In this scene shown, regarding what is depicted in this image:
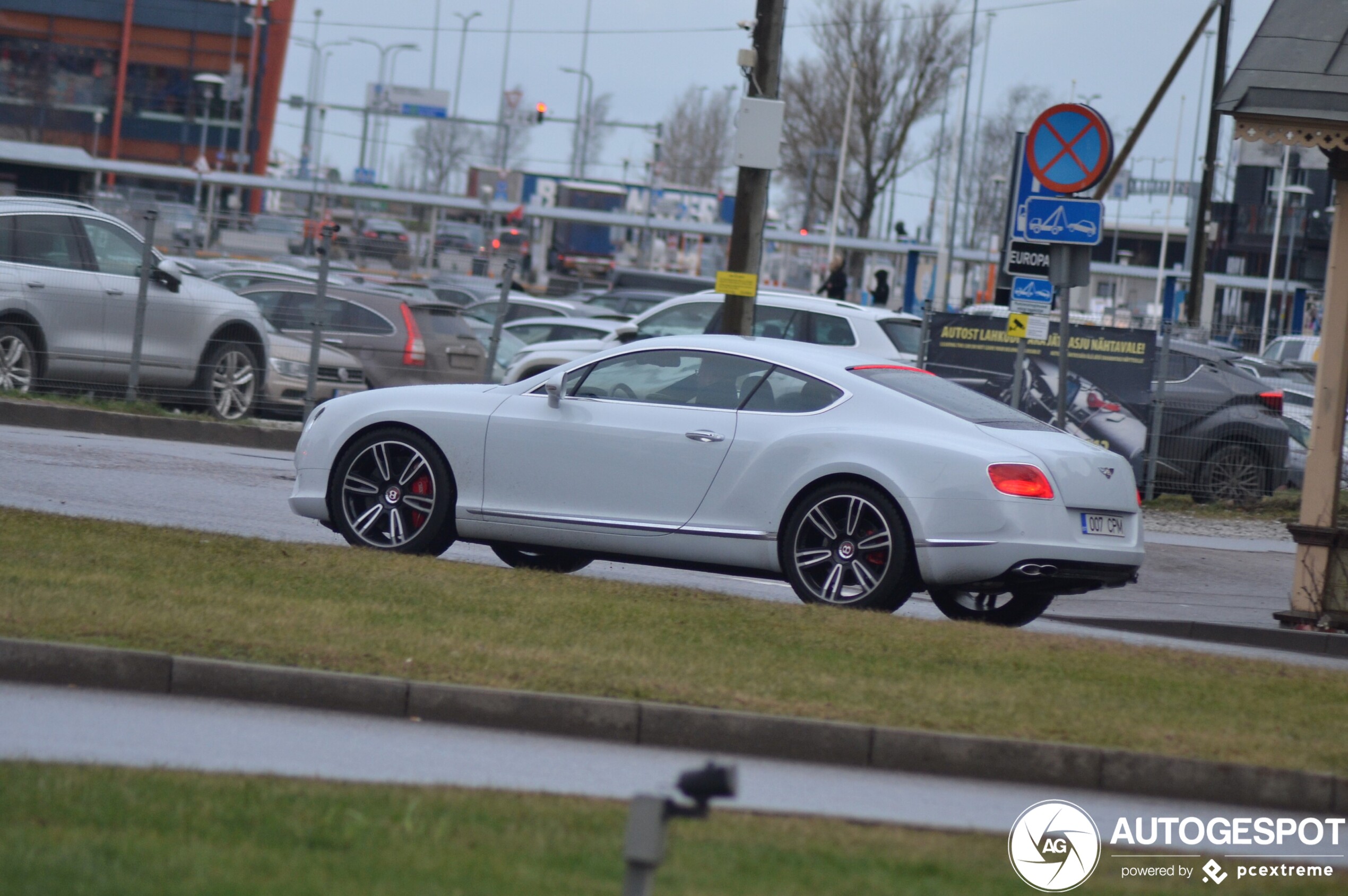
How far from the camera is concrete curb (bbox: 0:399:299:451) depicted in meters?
16.2

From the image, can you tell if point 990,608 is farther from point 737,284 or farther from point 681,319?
point 681,319

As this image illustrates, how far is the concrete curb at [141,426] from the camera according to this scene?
53.2 ft

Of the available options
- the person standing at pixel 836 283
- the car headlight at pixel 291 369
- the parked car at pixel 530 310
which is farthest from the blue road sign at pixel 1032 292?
the person standing at pixel 836 283

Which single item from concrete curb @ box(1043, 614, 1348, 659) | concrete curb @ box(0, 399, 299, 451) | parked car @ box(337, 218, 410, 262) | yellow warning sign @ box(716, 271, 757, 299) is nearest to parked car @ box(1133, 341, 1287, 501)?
yellow warning sign @ box(716, 271, 757, 299)

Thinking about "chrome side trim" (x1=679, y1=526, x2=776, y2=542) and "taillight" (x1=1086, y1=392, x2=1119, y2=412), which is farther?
"taillight" (x1=1086, y1=392, x2=1119, y2=412)

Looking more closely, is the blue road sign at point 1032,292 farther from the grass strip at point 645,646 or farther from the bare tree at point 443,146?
the bare tree at point 443,146

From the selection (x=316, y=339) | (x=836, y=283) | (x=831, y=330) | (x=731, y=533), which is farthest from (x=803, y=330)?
(x=836, y=283)

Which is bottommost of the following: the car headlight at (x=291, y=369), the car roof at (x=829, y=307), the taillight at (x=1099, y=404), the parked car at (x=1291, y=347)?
the car headlight at (x=291, y=369)

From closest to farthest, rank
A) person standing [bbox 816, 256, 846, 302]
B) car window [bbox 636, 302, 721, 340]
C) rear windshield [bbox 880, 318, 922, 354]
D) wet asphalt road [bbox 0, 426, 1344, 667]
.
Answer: wet asphalt road [bbox 0, 426, 1344, 667] < rear windshield [bbox 880, 318, 922, 354] < car window [bbox 636, 302, 721, 340] < person standing [bbox 816, 256, 846, 302]

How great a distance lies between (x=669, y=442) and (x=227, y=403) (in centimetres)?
985

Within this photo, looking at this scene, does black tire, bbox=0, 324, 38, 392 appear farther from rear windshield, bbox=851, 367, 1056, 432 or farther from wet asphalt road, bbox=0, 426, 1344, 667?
rear windshield, bbox=851, 367, 1056, 432

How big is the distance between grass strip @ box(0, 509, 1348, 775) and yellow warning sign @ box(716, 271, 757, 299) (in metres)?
8.35

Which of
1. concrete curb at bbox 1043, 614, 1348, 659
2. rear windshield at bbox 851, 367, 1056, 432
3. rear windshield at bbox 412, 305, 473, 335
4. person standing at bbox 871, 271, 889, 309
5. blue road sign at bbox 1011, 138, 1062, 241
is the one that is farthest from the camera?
person standing at bbox 871, 271, 889, 309

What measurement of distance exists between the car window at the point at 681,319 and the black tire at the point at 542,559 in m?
9.63
